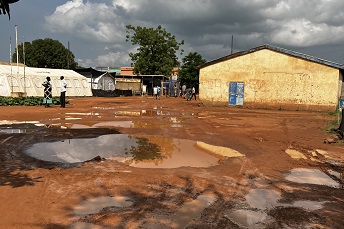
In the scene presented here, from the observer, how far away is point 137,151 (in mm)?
8047

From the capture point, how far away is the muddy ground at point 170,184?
4000 mm

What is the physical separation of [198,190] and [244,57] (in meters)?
20.1

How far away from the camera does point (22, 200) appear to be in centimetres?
442

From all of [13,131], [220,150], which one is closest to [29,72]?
[13,131]

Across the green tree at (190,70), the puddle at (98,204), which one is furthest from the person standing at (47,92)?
the green tree at (190,70)

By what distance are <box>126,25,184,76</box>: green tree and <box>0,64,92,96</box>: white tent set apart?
14699mm

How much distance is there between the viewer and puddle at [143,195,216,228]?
380cm

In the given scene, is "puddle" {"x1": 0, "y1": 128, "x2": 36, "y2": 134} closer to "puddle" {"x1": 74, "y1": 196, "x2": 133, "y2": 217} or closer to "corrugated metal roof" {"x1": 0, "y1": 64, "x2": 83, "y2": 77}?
"puddle" {"x1": 74, "y1": 196, "x2": 133, "y2": 217}

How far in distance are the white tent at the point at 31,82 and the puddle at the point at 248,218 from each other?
83.8ft

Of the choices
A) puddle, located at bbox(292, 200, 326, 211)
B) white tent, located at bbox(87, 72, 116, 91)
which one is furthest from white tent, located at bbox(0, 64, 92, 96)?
puddle, located at bbox(292, 200, 326, 211)

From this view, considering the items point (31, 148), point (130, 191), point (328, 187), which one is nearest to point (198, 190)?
point (130, 191)

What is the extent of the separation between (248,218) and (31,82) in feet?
101

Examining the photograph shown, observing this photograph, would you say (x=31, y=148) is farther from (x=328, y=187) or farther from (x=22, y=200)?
(x=328, y=187)

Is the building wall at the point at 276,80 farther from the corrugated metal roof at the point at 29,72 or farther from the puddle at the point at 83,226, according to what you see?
the puddle at the point at 83,226
